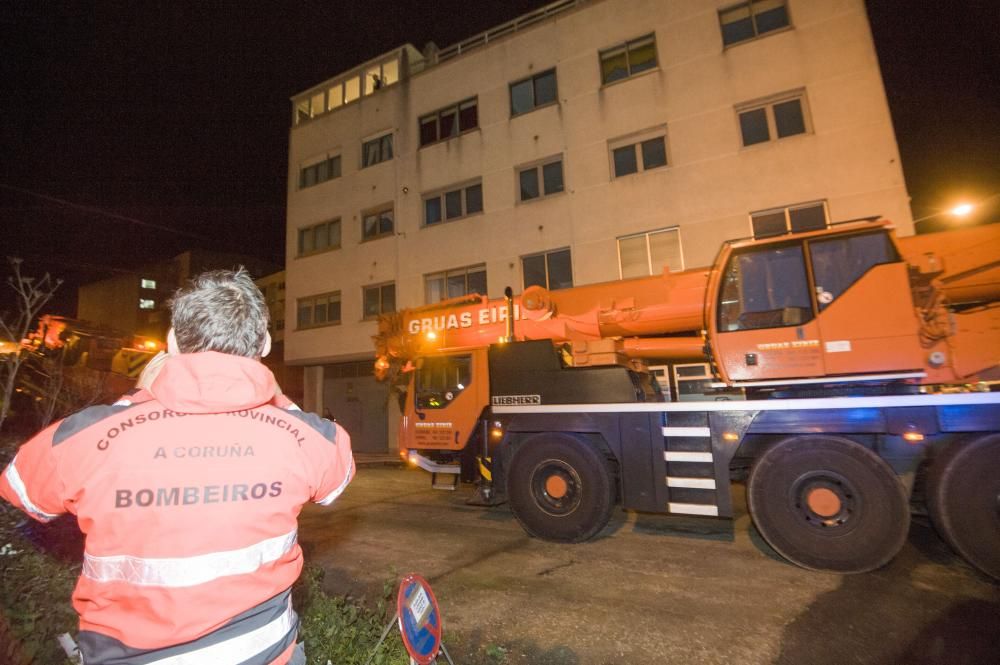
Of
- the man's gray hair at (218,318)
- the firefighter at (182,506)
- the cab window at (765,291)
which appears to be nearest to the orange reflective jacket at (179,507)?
the firefighter at (182,506)

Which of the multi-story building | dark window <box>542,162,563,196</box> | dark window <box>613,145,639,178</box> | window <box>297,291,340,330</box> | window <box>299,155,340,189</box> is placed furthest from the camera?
window <box>299,155,340,189</box>

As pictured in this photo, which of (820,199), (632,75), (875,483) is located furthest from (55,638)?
(632,75)

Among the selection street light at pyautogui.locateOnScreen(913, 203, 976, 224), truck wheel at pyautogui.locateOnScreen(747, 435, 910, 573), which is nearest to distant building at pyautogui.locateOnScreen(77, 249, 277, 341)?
street light at pyautogui.locateOnScreen(913, 203, 976, 224)

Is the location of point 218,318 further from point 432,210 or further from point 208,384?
point 432,210

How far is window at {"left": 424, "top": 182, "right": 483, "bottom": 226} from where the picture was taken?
16734mm

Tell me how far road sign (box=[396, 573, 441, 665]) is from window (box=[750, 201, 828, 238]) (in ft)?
40.2

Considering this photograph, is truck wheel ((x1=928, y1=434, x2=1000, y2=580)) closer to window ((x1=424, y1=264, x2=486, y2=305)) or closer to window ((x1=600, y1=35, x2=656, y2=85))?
window ((x1=424, y1=264, x2=486, y2=305))

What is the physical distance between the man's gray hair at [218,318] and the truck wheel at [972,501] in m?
5.92

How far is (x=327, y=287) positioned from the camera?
19.4m

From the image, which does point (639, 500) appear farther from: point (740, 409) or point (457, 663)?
point (457, 663)

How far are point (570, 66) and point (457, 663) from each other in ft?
54.8

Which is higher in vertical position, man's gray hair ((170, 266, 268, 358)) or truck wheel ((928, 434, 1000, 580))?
man's gray hair ((170, 266, 268, 358))

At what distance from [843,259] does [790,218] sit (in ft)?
27.1

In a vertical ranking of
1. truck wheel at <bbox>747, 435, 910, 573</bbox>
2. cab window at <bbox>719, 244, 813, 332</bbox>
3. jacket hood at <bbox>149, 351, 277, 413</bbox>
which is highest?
cab window at <bbox>719, 244, 813, 332</bbox>
